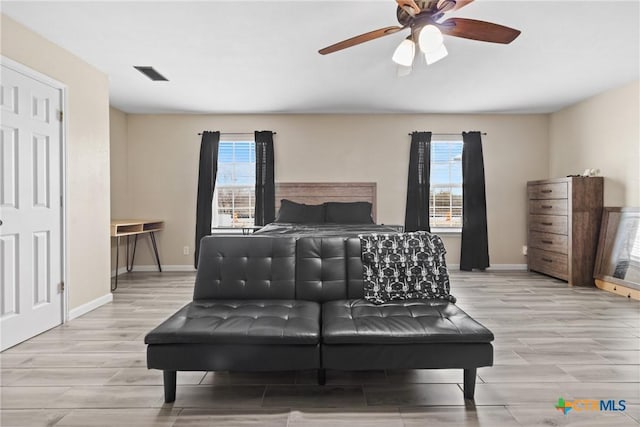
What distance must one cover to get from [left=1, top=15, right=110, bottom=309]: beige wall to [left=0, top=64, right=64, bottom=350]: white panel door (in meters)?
0.14

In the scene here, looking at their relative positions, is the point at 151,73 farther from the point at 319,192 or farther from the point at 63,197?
the point at 319,192

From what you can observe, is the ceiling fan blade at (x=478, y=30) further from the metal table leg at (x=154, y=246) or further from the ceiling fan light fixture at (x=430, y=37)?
the metal table leg at (x=154, y=246)

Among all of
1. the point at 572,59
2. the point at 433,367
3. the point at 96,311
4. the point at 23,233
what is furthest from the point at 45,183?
the point at 572,59

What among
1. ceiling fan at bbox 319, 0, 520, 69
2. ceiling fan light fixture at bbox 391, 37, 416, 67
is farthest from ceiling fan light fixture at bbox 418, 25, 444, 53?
ceiling fan light fixture at bbox 391, 37, 416, 67

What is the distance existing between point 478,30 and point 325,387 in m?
2.21

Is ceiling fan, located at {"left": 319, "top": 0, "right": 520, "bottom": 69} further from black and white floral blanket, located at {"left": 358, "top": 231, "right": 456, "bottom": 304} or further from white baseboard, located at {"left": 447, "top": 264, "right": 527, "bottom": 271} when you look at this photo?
white baseboard, located at {"left": 447, "top": 264, "right": 527, "bottom": 271}

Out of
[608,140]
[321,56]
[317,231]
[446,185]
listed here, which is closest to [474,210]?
[446,185]

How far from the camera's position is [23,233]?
2.93 m

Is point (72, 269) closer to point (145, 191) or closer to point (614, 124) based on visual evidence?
point (145, 191)

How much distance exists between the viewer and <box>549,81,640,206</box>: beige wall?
439 centimetres

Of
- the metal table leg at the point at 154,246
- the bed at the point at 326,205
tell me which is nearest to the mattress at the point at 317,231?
the bed at the point at 326,205

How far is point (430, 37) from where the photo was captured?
219 cm

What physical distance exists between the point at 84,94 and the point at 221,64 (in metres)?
1.30

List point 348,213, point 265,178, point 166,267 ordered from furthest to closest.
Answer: point 166,267, point 265,178, point 348,213
